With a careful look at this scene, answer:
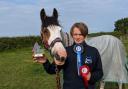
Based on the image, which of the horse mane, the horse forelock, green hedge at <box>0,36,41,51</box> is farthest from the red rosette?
green hedge at <box>0,36,41,51</box>

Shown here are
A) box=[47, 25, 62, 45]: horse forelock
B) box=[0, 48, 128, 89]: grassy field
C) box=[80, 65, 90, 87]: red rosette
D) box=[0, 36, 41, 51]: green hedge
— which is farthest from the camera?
box=[0, 36, 41, 51]: green hedge

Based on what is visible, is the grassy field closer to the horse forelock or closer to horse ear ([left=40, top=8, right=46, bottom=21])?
horse ear ([left=40, top=8, right=46, bottom=21])

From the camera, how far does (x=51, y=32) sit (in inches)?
210

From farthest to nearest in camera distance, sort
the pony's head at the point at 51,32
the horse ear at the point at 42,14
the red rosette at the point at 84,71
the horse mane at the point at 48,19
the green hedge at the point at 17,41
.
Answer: the green hedge at the point at 17,41 < the horse ear at the point at 42,14 < the horse mane at the point at 48,19 < the pony's head at the point at 51,32 < the red rosette at the point at 84,71

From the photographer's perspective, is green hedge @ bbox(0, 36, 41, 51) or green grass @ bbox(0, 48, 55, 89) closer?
green grass @ bbox(0, 48, 55, 89)

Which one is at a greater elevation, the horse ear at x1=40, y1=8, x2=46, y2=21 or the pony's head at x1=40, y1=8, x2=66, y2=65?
the horse ear at x1=40, y1=8, x2=46, y2=21

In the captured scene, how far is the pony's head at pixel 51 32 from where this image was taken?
491 cm

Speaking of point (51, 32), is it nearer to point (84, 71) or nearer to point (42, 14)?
point (42, 14)

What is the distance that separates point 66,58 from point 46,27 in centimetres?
125

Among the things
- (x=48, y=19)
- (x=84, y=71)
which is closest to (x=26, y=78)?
(x=48, y=19)

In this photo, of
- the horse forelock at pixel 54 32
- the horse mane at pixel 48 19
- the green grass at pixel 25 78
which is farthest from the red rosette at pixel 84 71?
the green grass at pixel 25 78

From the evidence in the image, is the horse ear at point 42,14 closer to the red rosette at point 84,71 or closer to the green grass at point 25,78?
the red rosette at point 84,71

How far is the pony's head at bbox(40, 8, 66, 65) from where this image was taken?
4.91 meters

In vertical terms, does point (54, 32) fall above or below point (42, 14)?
below
